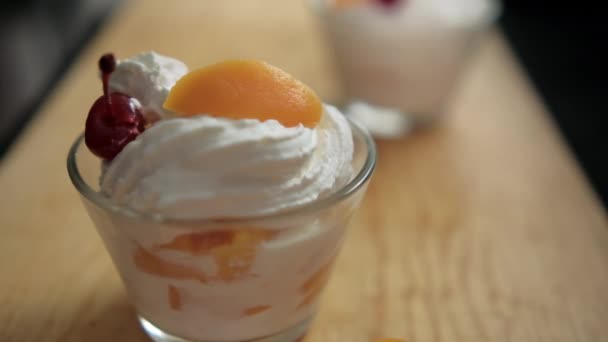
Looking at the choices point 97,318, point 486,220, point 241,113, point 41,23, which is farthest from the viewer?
point 41,23

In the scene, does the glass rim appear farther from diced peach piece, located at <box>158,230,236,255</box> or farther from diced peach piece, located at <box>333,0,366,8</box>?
diced peach piece, located at <box>333,0,366,8</box>

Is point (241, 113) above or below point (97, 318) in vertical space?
above

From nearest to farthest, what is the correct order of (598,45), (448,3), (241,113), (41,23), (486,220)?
A: (241,113) < (486,220) < (448,3) < (598,45) < (41,23)

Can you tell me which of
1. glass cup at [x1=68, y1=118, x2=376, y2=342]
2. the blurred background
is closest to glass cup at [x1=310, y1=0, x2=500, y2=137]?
glass cup at [x1=68, y1=118, x2=376, y2=342]

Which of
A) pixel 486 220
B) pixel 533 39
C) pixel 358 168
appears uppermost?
pixel 358 168

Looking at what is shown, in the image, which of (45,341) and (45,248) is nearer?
(45,341)

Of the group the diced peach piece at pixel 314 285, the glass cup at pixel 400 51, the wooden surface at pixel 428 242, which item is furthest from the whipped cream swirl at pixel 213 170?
the glass cup at pixel 400 51

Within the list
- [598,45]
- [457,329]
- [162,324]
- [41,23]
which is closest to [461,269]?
[457,329]

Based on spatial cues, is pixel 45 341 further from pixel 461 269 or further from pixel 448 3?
pixel 448 3
